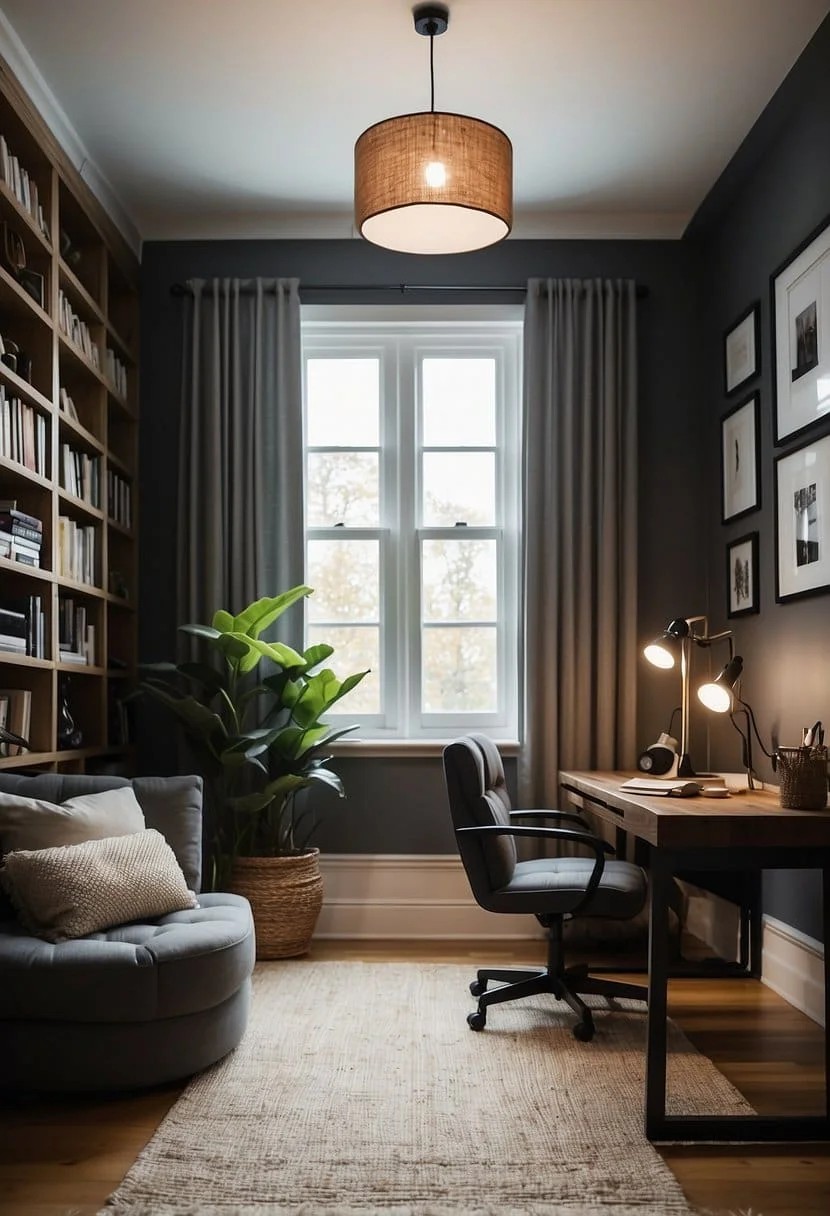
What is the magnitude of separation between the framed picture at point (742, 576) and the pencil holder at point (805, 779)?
138 centimetres

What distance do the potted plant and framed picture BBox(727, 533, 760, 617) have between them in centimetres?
148

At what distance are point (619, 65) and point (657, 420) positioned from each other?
5.26 ft

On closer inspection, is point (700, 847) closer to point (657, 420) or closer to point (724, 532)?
point (724, 532)

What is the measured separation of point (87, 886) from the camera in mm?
3000

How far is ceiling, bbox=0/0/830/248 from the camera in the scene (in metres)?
3.35

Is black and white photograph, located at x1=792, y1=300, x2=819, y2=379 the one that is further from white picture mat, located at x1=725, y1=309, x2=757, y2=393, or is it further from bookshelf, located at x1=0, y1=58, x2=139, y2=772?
bookshelf, located at x1=0, y1=58, x2=139, y2=772

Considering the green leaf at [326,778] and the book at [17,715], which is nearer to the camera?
the book at [17,715]

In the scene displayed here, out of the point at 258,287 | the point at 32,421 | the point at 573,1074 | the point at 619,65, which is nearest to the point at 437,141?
the point at 619,65

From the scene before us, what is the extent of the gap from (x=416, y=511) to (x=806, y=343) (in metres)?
1.88

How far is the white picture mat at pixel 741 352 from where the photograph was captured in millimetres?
4176

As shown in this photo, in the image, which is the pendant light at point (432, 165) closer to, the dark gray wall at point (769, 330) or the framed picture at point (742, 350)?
the dark gray wall at point (769, 330)

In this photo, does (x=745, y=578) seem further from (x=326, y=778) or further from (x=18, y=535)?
(x=18, y=535)

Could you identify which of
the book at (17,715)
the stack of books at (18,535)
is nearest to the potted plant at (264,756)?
the book at (17,715)

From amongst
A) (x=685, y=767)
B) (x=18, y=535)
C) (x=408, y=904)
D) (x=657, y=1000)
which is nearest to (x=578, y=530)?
(x=685, y=767)
